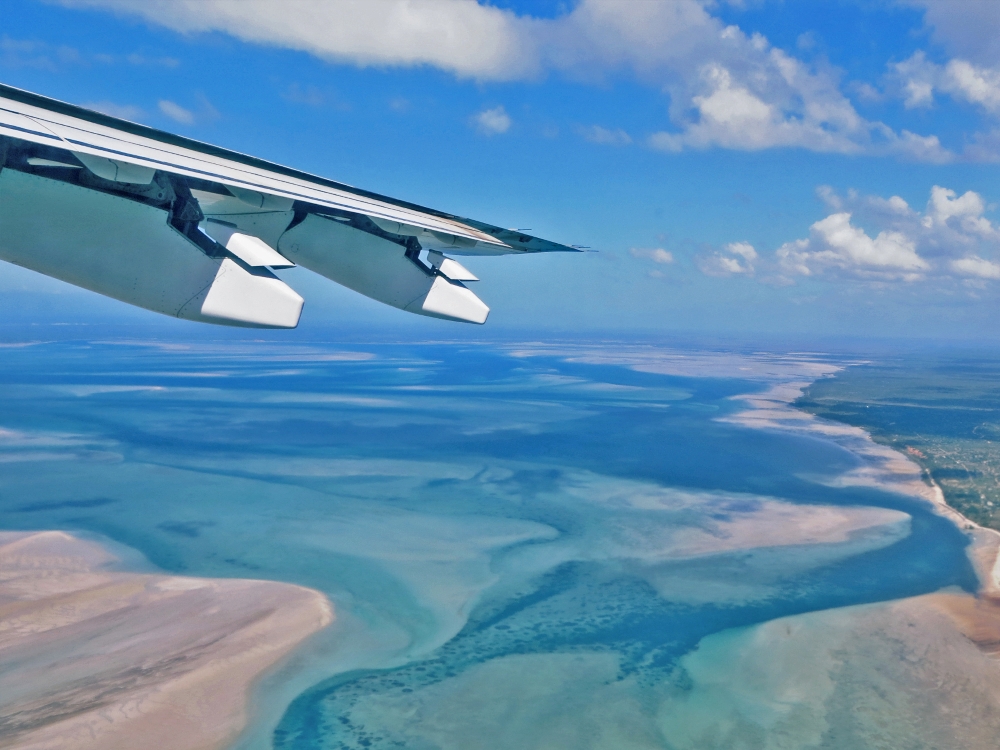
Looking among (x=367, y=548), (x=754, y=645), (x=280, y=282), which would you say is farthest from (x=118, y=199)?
(x=367, y=548)

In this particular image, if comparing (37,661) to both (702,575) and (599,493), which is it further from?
(599,493)

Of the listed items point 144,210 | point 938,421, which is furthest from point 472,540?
point 938,421

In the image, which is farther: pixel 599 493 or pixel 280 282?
pixel 599 493

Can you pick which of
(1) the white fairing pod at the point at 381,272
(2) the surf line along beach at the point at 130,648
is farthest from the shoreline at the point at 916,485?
(1) the white fairing pod at the point at 381,272

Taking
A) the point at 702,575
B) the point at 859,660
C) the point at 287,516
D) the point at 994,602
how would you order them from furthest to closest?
1. the point at 287,516
2. the point at 702,575
3. the point at 994,602
4. the point at 859,660

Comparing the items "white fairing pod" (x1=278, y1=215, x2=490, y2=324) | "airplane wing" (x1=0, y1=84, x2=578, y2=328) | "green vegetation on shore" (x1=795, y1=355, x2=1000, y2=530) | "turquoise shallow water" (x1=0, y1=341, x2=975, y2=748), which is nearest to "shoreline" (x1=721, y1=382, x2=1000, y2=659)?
"turquoise shallow water" (x1=0, y1=341, x2=975, y2=748)

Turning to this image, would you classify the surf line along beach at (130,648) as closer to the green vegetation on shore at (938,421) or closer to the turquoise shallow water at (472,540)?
the turquoise shallow water at (472,540)
